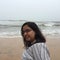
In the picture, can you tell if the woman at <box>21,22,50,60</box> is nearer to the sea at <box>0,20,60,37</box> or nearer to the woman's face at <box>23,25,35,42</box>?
the woman's face at <box>23,25,35,42</box>

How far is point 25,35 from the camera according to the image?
253cm

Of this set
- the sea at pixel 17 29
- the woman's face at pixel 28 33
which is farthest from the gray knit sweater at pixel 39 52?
the sea at pixel 17 29

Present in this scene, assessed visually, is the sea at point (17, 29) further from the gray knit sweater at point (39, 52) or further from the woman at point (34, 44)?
the gray knit sweater at point (39, 52)

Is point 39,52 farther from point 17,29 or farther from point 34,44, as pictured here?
point 17,29

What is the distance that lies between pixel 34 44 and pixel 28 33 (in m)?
0.18

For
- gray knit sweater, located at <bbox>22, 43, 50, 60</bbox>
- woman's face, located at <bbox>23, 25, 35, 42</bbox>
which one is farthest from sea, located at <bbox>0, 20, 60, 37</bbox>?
gray knit sweater, located at <bbox>22, 43, 50, 60</bbox>

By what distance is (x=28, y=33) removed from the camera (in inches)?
98.5

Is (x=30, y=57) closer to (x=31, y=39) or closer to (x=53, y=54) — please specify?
(x=31, y=39)

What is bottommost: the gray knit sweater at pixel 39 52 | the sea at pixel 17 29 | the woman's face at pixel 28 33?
the sea at pixel 17 29

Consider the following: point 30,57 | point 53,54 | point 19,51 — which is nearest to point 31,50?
point 30,57

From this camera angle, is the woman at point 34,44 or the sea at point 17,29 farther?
the sea at point 17,29

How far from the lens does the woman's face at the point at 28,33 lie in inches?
97.3

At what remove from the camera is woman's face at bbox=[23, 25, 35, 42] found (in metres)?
2.47

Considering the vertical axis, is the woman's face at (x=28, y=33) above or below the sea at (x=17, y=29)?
above
